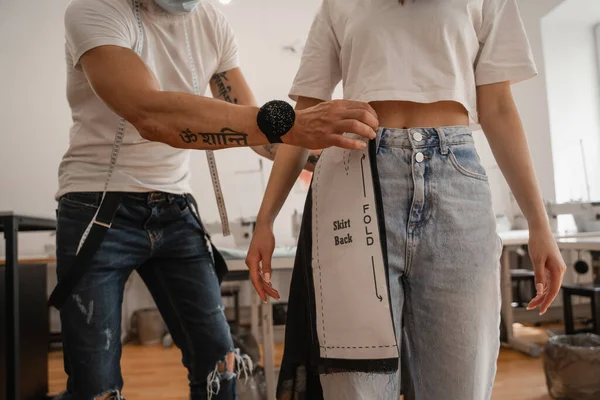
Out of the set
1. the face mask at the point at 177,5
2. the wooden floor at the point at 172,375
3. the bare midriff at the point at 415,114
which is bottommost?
the wooden floor at the point at 172,375

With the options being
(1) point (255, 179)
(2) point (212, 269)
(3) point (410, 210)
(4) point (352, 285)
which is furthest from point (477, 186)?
(1) point (255, 179)

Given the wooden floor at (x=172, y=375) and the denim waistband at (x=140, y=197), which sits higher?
the denim waistband at (x=140, y=197)

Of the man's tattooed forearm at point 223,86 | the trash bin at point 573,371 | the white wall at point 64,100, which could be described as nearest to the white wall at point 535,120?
the white wall at point 64,100

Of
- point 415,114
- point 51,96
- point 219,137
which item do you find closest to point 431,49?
point 415,114

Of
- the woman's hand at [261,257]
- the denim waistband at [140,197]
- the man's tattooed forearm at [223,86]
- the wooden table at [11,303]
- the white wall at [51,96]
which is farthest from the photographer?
the white wall at [51,96]

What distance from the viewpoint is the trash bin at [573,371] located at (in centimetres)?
227

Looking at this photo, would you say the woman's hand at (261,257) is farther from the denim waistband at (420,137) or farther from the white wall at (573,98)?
the white wall at (573,98)

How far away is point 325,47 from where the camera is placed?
0.99 m

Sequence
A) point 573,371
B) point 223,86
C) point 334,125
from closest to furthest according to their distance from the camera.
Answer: point 334,125 → point 223,86 → point 573,371

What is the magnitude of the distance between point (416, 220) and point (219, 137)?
1.22 feet

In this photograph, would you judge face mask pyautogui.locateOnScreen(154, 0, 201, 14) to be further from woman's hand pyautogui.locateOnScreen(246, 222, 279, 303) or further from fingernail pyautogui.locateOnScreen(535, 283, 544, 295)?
fingernail pyautogui.locateOnScreen(535, 283, 544, 295)

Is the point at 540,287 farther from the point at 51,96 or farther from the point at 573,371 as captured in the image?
the point at 51,96

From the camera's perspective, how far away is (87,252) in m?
1.04

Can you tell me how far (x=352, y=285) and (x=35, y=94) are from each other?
487 cm
